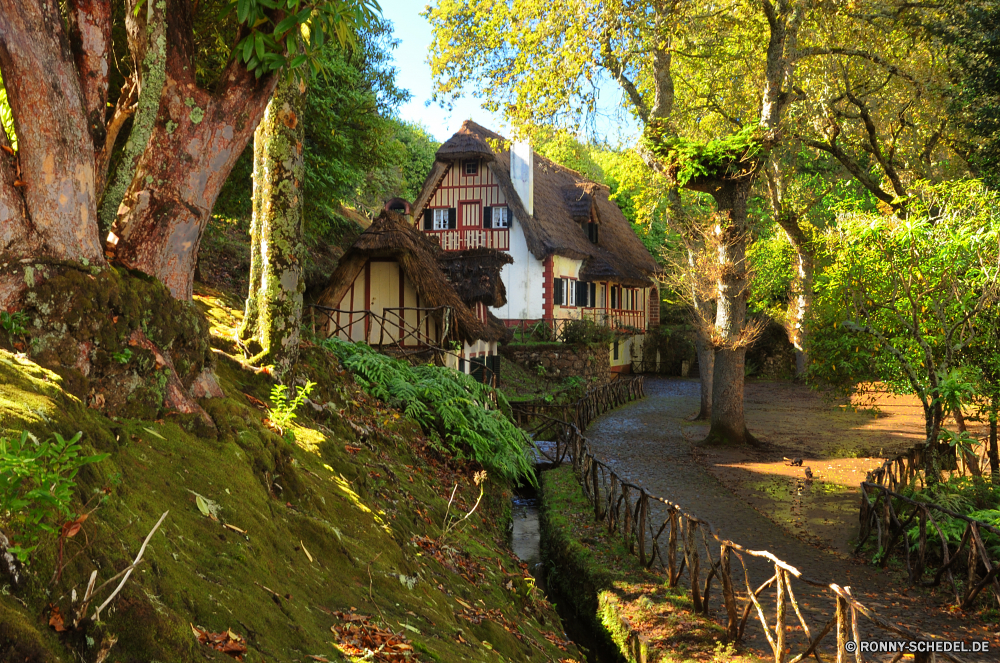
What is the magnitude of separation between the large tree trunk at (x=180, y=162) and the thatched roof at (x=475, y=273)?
14.5 m

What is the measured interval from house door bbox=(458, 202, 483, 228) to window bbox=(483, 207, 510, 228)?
222 millimetres

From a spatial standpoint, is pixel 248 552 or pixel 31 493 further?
pixel 248 552

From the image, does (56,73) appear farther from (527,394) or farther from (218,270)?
(527,394)

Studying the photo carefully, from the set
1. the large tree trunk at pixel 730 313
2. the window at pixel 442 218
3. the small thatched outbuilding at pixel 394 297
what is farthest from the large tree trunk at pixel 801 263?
the window at pixel 442 218

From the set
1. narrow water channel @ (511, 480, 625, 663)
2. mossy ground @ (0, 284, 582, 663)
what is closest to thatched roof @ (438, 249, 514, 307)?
narrow water channel @ (511, 480, 625, 663)

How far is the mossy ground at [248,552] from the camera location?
8.07 feet

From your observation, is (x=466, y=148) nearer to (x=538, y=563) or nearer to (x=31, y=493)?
(x=538, y=563)

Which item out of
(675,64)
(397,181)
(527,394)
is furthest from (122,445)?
(397,181)

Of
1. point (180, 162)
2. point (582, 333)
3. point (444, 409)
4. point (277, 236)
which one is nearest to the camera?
point (180, 162)

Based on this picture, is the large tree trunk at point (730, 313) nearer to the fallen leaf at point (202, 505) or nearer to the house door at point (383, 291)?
the house door at point (383, 291)

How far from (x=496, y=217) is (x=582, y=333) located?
6508mm

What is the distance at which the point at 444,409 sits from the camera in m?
10.5

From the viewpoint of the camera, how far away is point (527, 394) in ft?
81.4

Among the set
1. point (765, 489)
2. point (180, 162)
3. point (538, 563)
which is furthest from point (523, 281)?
point (180, 162)
